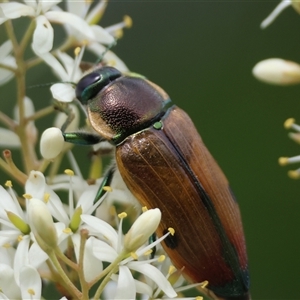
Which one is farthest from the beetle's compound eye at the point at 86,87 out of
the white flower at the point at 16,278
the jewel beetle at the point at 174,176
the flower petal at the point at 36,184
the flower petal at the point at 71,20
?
the white flower at the point at 16,278

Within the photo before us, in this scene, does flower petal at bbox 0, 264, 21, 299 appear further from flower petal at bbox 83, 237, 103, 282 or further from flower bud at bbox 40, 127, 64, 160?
flower bud at bbox 40, 127, 64, 160

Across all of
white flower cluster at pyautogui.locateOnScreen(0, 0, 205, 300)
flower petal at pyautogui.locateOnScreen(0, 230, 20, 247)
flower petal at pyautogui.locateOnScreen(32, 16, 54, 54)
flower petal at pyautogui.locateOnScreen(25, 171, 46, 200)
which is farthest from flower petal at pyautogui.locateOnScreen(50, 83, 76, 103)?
flower petal at pyautogui.locateOnScreen(0, 230, 20, 247)

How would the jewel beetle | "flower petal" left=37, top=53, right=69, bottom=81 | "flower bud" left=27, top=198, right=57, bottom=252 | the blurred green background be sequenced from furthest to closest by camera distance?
the blurred green background, "flower petal" left=37, top=53, right=69, bottom=81, the jewel beetle, "flower bud" left=27, top=198, right=57, bottom=252

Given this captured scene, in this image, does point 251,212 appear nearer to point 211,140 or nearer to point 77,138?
point 211,140

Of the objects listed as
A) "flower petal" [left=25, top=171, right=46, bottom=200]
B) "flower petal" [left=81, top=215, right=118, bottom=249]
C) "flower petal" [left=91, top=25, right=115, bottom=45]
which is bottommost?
"flower petal" [left=81, top=215, right=118, bottom=249]

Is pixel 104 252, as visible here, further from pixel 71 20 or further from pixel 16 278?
pixel 71 20

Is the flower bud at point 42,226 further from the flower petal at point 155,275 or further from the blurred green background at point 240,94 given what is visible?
the blurred green background at point 240,94

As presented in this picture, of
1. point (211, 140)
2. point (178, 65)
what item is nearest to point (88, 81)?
point (211, 140)
